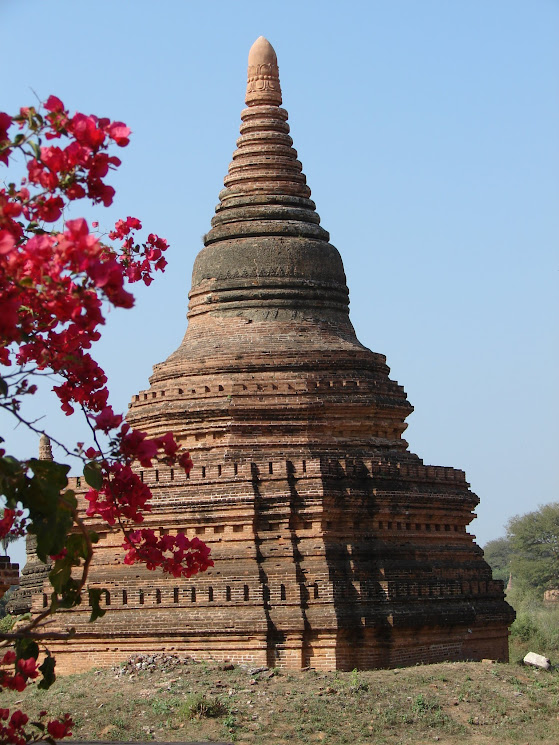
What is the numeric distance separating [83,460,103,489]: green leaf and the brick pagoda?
46.4 feet

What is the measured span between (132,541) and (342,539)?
1424 cm

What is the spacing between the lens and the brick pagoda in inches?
890

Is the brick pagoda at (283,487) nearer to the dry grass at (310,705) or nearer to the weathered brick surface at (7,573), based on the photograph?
the dry grass at (310,705)

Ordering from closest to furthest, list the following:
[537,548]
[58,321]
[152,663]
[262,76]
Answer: [58,321] < [152,663] < [262,76] < [537,548]

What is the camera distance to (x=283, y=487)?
76.4 ft

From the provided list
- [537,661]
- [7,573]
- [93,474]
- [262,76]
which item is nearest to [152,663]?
[537,661]

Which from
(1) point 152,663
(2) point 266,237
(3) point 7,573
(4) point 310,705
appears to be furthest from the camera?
(2) point 266,237

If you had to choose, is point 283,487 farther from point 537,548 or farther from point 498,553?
point 498,553

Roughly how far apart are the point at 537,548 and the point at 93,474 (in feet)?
211

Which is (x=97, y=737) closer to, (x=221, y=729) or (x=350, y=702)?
(x=221, y=729)

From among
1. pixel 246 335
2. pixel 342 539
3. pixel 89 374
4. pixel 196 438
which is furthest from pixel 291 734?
pixel 89 374

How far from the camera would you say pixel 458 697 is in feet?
67.8

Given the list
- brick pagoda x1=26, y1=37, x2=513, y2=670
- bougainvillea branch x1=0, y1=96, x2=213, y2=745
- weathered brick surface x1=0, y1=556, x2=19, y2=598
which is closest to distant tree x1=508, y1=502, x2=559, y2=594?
brick pagoda x1=26, y1=37, x2=513, y2=670

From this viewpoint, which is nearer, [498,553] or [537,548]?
[537,548]
